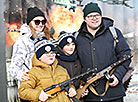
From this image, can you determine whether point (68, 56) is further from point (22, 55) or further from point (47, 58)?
point (22, 55)

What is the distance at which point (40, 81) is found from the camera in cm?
184

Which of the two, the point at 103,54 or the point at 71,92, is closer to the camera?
the point at 71,92

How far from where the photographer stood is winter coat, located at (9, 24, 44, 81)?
2057 millimetres

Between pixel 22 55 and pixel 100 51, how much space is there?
793mm

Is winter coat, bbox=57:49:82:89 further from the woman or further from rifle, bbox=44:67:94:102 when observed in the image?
the woman

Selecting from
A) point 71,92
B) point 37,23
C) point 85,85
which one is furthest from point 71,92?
point 37,23

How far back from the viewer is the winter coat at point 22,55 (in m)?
2.06

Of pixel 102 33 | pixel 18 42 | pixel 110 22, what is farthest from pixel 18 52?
pixel 110 22

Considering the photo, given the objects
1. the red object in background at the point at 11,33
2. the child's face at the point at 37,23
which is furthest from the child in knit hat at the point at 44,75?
the red object in background at the point at 11,33

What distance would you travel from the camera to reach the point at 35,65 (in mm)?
1887

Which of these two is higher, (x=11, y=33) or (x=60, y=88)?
(x=11, y=33)

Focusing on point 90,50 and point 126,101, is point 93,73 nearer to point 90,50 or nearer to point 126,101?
point 90,50

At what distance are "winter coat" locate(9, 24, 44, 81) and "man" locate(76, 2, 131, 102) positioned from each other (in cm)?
54

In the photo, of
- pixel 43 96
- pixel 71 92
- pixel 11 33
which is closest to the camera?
pixel 43 96
